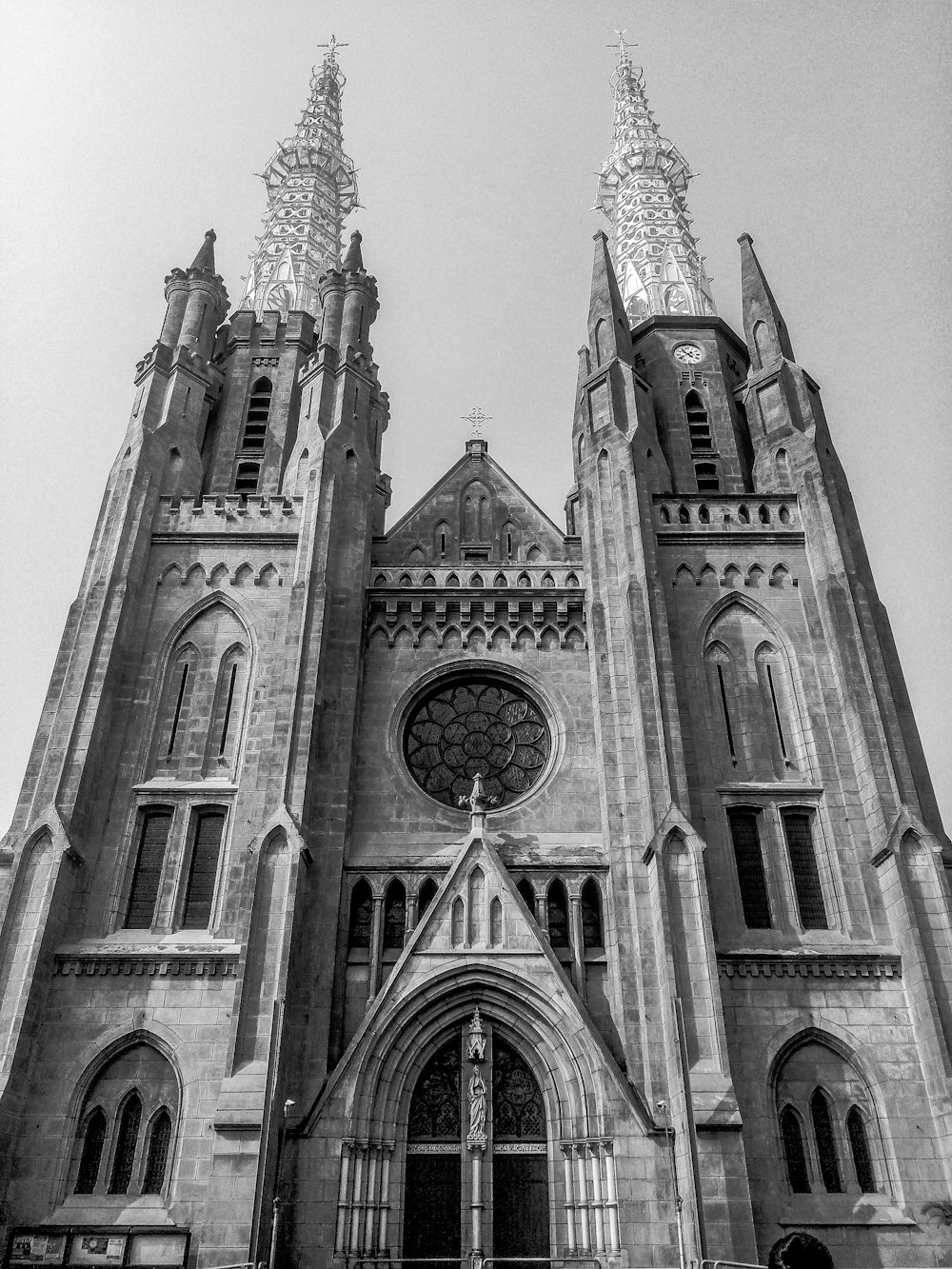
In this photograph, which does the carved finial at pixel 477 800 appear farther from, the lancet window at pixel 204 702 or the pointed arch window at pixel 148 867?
the pointed arch window at pixel 148 867

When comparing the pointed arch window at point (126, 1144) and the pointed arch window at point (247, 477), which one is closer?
the pointed arch window at point (126, 1144)

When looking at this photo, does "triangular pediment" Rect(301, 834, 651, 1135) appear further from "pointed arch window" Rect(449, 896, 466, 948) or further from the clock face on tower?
the clock face on tower

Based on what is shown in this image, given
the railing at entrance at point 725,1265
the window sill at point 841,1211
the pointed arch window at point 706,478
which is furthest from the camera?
the pointed arch window at point 706,478

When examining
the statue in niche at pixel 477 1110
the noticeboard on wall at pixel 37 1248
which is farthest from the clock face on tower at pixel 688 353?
the noticeboard on wall at pixel 37 1248

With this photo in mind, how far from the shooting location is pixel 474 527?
96.1ft

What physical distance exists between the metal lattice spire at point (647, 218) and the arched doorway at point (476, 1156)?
28039 millimetres

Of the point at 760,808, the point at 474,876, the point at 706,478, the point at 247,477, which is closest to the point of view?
the point at 474,876

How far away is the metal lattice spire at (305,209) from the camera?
133 ft

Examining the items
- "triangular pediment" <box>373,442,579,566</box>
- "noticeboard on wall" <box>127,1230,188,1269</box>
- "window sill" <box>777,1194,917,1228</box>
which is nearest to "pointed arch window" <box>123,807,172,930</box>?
"noticeboard on wall" <box>127,1230,188,1269</box>

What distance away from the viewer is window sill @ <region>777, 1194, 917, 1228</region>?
58.0 feet

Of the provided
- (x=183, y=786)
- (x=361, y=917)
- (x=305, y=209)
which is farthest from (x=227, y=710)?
(x=305, y=209)

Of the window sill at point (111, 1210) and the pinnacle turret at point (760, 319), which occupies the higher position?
the pinnacle turret at point (760, 319)

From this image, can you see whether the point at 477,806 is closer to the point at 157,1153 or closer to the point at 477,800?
the point at 477,800

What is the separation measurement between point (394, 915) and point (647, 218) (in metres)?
33.7
